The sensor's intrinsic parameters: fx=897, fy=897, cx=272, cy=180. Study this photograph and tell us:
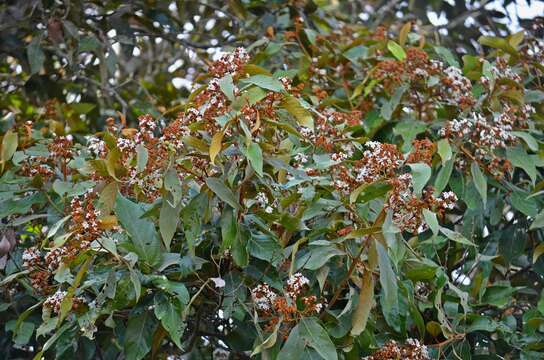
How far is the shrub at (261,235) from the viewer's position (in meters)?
1.85

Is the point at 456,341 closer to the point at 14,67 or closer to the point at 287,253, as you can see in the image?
the point at 287,253

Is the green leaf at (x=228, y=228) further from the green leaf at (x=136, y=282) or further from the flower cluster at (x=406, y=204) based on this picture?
the flower cluster at (x=406, y=204)

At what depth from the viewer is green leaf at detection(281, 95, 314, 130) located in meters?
1.93

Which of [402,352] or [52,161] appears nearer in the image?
[402,352]

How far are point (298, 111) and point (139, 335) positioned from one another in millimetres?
593

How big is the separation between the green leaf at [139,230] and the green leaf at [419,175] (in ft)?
1.84

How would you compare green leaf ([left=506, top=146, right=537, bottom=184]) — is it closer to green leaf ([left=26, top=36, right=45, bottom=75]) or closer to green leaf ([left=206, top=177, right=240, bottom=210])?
green leaf ([left=206, top=177, right=240, bottom=210])

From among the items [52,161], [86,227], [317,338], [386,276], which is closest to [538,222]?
[386,276]

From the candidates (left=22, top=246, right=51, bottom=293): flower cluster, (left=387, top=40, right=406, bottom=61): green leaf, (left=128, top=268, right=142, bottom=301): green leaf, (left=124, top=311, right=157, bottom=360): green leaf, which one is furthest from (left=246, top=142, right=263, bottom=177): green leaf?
(left=387, top=40, right=406, bottom=61): green leaf

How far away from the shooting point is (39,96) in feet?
10.9

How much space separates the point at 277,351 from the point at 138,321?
32 cm

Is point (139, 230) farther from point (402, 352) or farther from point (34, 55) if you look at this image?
point (34, 55)

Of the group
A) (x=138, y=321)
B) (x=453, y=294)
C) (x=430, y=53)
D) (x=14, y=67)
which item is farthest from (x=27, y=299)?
(x=14, y=67)

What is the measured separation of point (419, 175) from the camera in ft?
5.99
